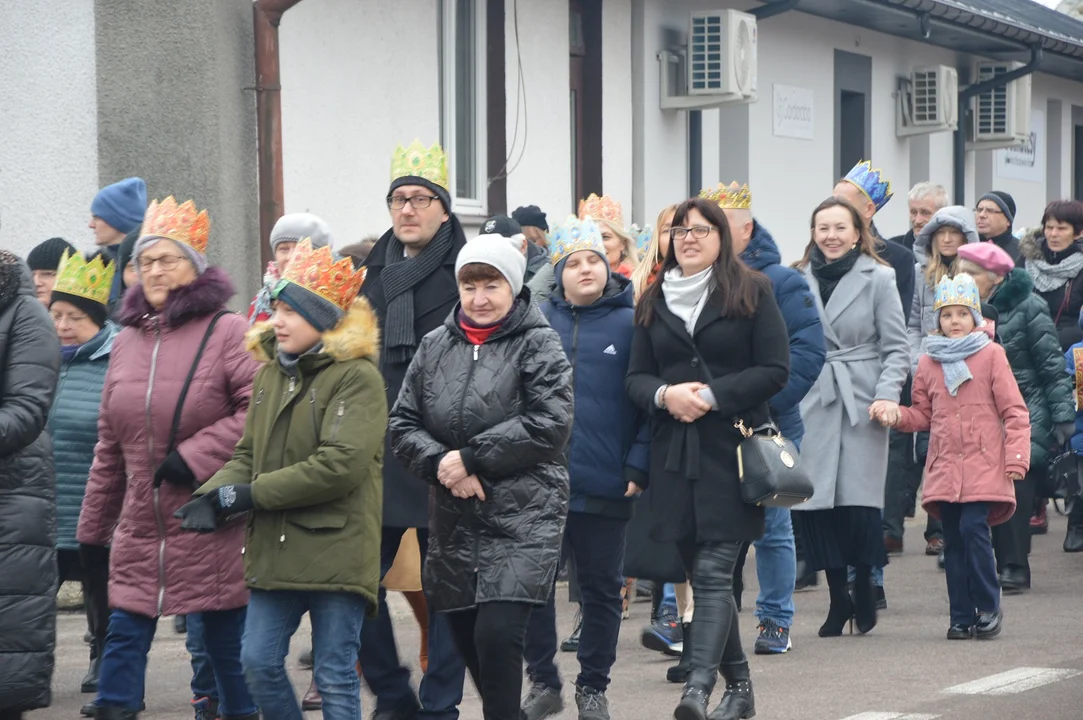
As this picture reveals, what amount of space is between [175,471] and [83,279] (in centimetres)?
195

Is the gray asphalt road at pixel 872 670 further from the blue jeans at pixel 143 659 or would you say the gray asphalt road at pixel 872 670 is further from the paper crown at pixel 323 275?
the paper crown at pixel 323 275

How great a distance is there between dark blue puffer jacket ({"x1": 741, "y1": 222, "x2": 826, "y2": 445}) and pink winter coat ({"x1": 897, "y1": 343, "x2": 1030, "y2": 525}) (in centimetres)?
108

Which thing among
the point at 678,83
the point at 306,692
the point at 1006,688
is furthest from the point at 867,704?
the point at 678,83

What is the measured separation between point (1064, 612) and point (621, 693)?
10.8 feet

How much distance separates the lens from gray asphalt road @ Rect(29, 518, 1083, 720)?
7.55m

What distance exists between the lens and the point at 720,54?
16719 millimetres

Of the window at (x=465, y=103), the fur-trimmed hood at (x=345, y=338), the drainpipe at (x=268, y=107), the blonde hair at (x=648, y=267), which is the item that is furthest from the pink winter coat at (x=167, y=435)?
the window at (x=465, y=103)

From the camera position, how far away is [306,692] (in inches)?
316

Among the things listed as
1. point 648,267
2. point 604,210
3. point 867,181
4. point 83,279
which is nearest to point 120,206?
point 83,279

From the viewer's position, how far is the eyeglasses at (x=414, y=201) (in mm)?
7406

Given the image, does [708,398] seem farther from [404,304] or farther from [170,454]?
[170,454]

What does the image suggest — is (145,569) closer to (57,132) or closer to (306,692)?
(306,692)

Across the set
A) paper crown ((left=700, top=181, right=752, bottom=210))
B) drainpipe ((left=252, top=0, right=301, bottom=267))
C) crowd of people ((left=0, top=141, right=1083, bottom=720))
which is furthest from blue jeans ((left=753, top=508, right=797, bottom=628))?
drainpipe ((left=252, top=0, right=301, bottom=267))

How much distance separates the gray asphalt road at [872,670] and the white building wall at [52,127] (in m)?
2.70
